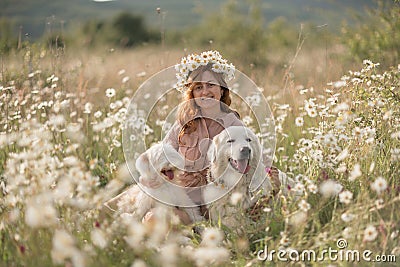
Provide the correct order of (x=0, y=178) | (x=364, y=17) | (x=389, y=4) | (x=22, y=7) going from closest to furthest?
(x=0, y=178) < (x=389, y=4) < (x=364, y=17) < (x=22, y=7)

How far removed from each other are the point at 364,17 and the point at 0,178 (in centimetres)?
630

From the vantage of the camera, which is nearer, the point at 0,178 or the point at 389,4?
the point at 0,178

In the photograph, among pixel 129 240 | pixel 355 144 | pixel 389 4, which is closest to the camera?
pixel 129 240

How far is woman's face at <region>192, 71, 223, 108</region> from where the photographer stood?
394 cm

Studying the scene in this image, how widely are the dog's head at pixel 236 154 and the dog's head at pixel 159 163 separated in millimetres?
320

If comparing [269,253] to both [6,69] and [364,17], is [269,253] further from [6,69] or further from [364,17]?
[364,17]

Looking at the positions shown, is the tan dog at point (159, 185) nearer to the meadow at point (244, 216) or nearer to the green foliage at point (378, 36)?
the meadow at point (244, 216)

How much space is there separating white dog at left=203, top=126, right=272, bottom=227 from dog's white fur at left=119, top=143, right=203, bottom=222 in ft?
0.88

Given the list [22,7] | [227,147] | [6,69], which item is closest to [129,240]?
[227,147]

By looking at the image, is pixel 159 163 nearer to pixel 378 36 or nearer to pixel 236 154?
pixel 236 154

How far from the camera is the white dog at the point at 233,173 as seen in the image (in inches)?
127

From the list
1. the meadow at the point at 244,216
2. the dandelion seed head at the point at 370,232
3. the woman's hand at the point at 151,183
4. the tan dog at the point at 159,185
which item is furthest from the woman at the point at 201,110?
the dandelion seed head at the point at 370,232

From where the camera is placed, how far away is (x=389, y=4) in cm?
687

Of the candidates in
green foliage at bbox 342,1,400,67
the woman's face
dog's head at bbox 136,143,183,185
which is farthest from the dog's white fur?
green foliage at bbox 342,1,400,67
